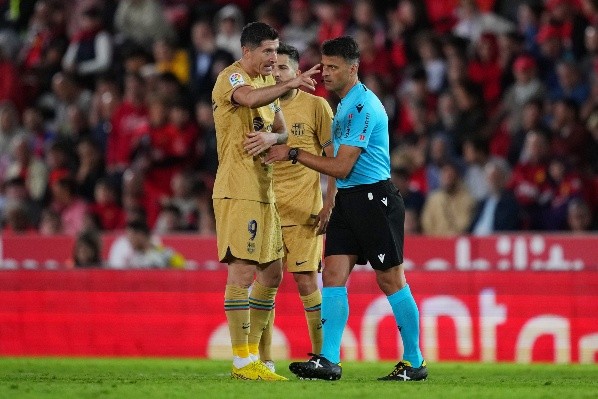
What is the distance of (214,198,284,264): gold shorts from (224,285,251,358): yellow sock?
254 millimetres

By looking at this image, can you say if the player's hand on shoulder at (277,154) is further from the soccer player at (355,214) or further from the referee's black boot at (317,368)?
the referee's black boot at (317,368)

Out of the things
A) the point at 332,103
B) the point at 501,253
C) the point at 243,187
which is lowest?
the point at 501,253

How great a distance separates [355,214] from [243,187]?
0.84 metres

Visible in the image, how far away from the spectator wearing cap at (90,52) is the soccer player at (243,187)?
34.9ft

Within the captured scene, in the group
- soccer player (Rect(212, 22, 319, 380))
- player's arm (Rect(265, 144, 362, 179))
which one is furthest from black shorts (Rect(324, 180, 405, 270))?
→ soccer player (Rect(212, 22, 319, 380))

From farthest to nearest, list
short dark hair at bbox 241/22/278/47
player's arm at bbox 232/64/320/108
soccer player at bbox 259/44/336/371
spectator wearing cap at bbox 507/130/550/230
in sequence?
spectator wearing cap at bbox 507/130/550/230, soccer player at bbox 259/44/336/371, short dark hair at bbox 241/22/278/47, player's arm at bbox 232/64/320/108

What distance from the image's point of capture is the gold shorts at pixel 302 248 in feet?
34.6

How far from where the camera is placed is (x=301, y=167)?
10797 mm

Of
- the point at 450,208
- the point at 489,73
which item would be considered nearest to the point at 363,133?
the point at 450,208

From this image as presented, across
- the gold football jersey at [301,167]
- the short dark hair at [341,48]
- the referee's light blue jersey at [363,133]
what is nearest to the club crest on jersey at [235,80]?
the short dark hair at [341,48]

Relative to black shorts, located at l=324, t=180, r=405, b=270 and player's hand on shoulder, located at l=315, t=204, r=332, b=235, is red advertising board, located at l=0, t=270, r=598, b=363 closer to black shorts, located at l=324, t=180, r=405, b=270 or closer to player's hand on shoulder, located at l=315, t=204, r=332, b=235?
player's hand on shoulder, located at l=315, t=204, r=332, b=235

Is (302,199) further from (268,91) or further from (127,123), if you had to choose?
(127,123)

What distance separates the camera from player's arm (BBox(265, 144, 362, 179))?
9406 mm

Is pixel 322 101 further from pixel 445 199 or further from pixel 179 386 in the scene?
pixel 445 199
